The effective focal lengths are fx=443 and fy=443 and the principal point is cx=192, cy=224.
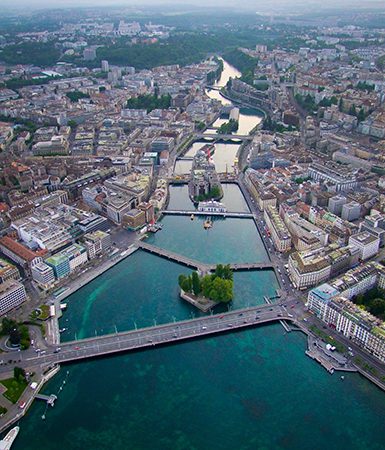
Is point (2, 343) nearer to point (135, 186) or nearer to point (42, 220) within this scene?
point (42, 220)

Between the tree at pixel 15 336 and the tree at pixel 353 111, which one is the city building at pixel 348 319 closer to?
the tree at pixel 15 336

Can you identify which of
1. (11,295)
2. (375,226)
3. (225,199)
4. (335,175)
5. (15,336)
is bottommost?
(225,199)

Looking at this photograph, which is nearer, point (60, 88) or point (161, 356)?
point (161, 356)

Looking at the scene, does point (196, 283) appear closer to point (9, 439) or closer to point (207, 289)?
point (207, 289)

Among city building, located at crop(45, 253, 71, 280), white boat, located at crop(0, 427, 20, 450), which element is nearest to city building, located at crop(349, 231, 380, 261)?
city building, located at crop(45, 253, 71, 280)

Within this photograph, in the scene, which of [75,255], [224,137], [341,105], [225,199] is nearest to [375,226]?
[225,199]

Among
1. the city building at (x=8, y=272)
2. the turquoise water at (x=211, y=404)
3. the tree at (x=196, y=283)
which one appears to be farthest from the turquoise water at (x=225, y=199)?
the turquoise water at (x=211, y=404)

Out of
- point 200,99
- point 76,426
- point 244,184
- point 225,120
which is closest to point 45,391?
point 76,426
